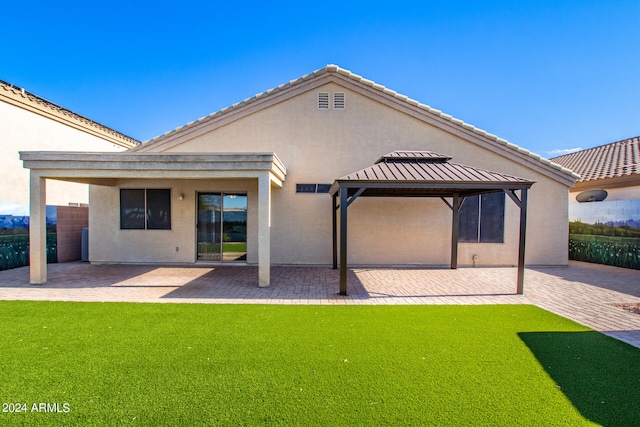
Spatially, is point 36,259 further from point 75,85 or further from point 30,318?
point 75,85

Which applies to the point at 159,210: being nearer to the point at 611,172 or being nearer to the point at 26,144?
the point at 26,144

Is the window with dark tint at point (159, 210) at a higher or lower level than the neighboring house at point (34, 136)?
lower

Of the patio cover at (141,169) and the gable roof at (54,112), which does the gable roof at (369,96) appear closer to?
the patio cover at (141,169)

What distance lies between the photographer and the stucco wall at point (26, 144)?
11.0 m

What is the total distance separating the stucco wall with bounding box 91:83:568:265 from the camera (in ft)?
34.3

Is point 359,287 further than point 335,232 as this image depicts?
No

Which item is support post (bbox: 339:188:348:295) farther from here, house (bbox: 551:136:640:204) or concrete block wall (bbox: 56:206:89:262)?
house (bbox: 551:136:640:204)

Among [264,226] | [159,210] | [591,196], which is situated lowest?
[264,226]

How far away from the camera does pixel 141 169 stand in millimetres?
7648

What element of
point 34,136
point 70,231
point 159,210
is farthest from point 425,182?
point 34,136

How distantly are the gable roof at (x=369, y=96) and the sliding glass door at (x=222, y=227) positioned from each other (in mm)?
2330

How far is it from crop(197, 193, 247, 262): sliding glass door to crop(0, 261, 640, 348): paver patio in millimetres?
631

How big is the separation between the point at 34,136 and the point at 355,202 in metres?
12.9

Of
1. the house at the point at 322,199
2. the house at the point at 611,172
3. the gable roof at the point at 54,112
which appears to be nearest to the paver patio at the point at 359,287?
the house at the point at 322,199
